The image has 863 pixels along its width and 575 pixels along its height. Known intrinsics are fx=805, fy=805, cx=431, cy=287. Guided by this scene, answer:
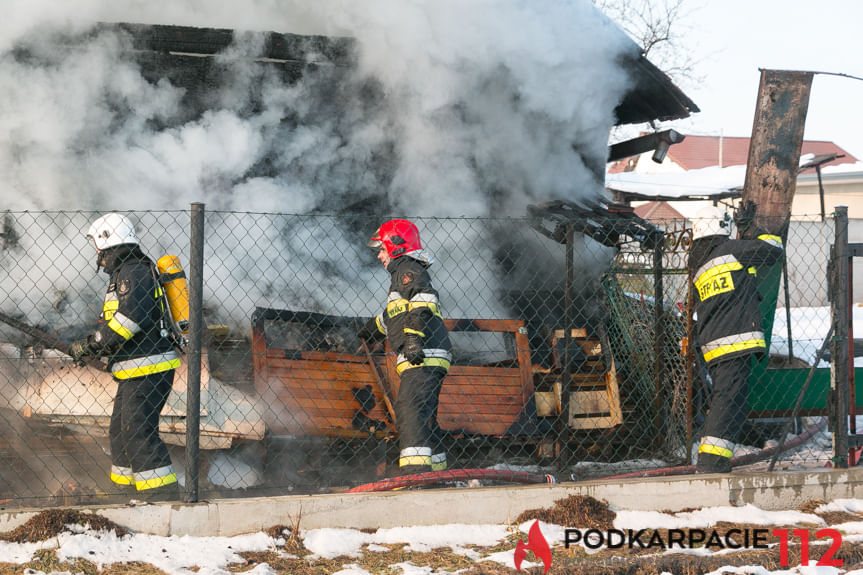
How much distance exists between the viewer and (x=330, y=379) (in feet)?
19.8

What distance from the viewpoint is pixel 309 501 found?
4270mm

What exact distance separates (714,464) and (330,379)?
2.75m

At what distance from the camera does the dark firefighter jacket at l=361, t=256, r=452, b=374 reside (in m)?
4.96

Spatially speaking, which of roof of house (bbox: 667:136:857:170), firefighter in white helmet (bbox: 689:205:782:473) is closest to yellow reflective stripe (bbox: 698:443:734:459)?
firefighter in white helmet (bbox: 689:205:782:473)

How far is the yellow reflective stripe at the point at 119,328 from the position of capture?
15.1ft

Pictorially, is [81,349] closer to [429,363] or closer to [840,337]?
[429,363]

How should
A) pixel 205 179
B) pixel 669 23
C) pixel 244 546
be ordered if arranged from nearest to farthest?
pixel 244 546 < pixel 205 179 < pixel 669 23

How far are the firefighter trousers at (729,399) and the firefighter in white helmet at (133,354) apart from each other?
3294 millimetres

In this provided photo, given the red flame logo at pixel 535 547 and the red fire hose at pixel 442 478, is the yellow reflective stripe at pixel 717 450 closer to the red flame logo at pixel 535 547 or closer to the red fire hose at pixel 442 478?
the red fire hose at pixel 442 478

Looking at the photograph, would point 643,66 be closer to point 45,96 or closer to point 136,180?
point 136,180

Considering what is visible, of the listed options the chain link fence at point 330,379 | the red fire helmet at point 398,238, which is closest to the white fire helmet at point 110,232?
the chain link fence at point 330,379

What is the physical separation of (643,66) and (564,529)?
600 cm

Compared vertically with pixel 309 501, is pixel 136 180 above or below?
above

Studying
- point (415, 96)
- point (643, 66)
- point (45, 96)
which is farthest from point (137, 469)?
point (643, 66)
